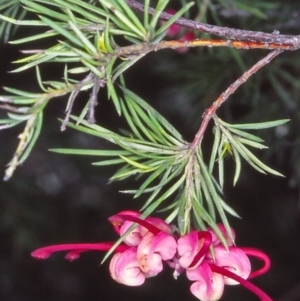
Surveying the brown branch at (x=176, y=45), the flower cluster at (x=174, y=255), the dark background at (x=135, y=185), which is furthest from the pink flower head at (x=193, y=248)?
the dark background at (x=135, y=185)

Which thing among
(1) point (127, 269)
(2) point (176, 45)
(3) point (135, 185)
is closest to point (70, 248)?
(1) point (127, 269)

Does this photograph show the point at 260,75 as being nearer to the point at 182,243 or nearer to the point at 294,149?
the point at 294,149

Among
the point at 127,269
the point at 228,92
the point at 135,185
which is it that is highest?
the point at 228,92

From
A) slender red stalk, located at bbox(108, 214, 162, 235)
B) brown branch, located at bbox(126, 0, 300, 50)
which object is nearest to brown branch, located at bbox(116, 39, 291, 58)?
brown branch, located at bbox(126, 0, 300, 50)

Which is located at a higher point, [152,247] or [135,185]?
[152,247]

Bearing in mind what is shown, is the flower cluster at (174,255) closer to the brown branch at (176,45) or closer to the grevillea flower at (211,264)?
the grevillea flower at (211,264)

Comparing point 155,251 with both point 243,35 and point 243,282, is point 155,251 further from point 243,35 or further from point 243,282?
point 243,35
